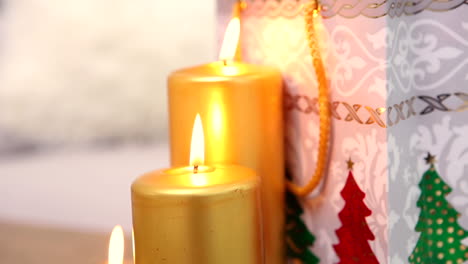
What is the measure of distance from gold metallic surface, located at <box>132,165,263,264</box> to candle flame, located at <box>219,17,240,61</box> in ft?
0.53

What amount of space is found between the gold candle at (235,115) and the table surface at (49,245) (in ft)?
0.92

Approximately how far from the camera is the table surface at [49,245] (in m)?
0.92

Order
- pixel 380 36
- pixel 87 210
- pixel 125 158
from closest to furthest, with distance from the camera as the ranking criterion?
pixel 380 36 → pixel 87 210 → pixel 125 158

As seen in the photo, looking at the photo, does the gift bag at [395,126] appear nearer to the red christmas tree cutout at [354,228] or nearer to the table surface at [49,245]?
the red christmas tree cutout at [354,228]

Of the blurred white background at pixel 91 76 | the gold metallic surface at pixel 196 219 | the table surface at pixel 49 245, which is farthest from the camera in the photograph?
the blurred white background at pixel 91 76

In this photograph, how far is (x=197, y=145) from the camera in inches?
23.8

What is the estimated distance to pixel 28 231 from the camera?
3.49 feet

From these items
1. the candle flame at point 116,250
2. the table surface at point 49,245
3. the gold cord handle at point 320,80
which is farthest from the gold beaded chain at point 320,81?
the table surface at point 49,245

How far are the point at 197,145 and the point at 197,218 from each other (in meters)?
0.08

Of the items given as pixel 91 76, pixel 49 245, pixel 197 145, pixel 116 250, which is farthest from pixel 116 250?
pixel 91 76

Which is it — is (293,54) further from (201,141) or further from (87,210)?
(87,210)

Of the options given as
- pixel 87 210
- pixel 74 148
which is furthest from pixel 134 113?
pixel 87 210

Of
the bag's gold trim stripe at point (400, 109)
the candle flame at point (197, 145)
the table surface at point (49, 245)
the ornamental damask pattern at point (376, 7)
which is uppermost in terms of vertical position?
the ornamental damask pattern at point (376, 7)

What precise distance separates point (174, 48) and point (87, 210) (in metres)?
0.65
